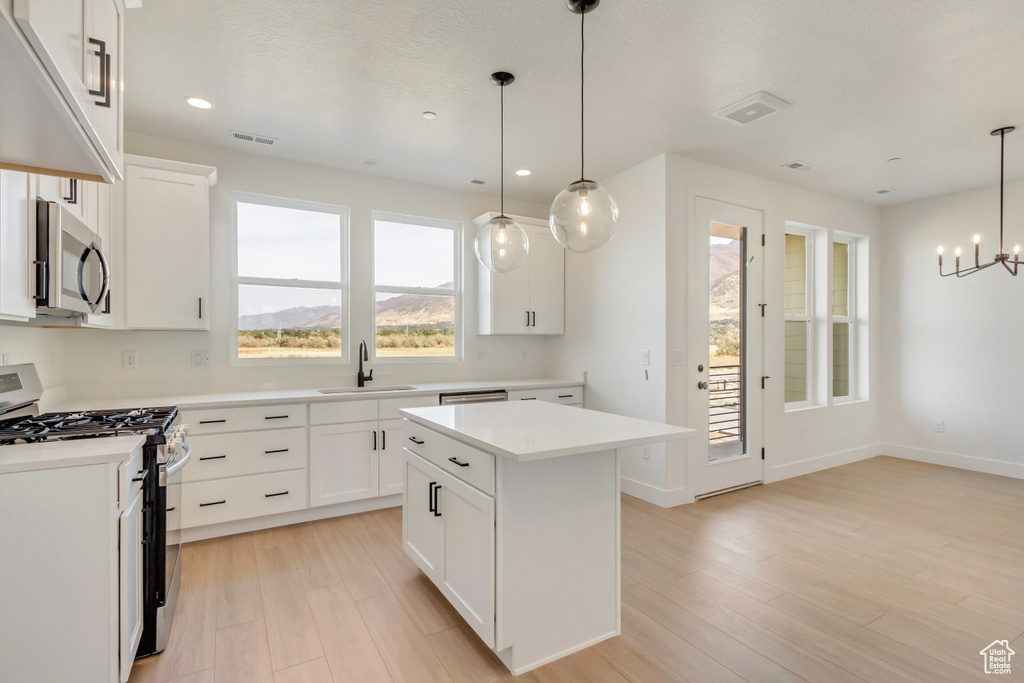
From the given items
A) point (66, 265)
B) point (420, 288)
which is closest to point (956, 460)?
point (420, 288)

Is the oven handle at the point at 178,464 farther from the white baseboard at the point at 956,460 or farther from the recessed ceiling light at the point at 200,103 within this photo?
the white baseboard at the point at 956,460

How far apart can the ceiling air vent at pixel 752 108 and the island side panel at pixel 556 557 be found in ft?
7.45

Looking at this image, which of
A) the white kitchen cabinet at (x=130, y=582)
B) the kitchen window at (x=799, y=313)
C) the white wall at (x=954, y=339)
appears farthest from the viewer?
the kitchen window at (x=799, y=313)

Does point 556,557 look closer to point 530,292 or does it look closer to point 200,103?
point 530,292

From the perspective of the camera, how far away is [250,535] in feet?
10.5

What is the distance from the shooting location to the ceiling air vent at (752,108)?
284cm

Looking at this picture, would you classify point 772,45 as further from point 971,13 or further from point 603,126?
point 603,126

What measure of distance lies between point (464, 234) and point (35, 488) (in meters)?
3.61

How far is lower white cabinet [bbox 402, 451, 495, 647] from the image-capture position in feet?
6.12

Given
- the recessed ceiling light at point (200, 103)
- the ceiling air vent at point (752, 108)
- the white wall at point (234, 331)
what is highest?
the recessed ceiling light at point (200, 103)

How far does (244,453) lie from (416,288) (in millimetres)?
1971

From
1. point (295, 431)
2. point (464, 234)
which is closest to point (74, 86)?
point (295, 431)

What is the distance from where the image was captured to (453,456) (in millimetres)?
2139

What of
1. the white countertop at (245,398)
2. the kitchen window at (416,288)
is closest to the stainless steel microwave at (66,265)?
the white countertop at (245,398)
